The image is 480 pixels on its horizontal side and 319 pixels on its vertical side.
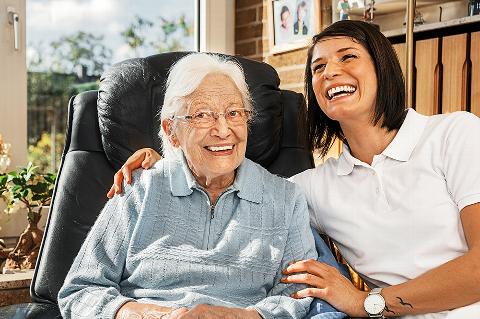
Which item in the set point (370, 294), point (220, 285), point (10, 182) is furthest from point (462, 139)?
point (10, 182)

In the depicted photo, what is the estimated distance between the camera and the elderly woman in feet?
5.03

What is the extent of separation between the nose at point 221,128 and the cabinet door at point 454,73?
4.11 feet

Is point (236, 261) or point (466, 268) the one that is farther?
point (236, 261)

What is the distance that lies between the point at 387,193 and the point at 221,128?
43cm

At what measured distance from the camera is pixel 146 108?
6.17 ft

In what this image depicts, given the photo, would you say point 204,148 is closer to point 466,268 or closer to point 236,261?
point 236,261

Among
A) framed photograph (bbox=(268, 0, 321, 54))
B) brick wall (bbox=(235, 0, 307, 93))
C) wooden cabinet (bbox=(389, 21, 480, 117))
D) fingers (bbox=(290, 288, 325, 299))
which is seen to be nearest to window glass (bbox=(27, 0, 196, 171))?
brick wall (bbox=(235, 0, 307, 93))

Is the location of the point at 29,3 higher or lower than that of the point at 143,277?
higher

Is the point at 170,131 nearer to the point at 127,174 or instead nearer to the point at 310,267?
the point at 127,174

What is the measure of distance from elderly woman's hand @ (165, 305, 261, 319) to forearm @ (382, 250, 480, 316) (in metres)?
0.32

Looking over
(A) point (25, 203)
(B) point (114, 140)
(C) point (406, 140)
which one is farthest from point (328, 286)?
(A) point (25, 203)

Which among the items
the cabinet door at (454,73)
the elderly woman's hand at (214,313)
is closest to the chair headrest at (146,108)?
the elderly woman's hand at (214,313)

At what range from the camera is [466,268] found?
1423 millimetres

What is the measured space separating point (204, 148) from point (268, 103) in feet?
1.36
